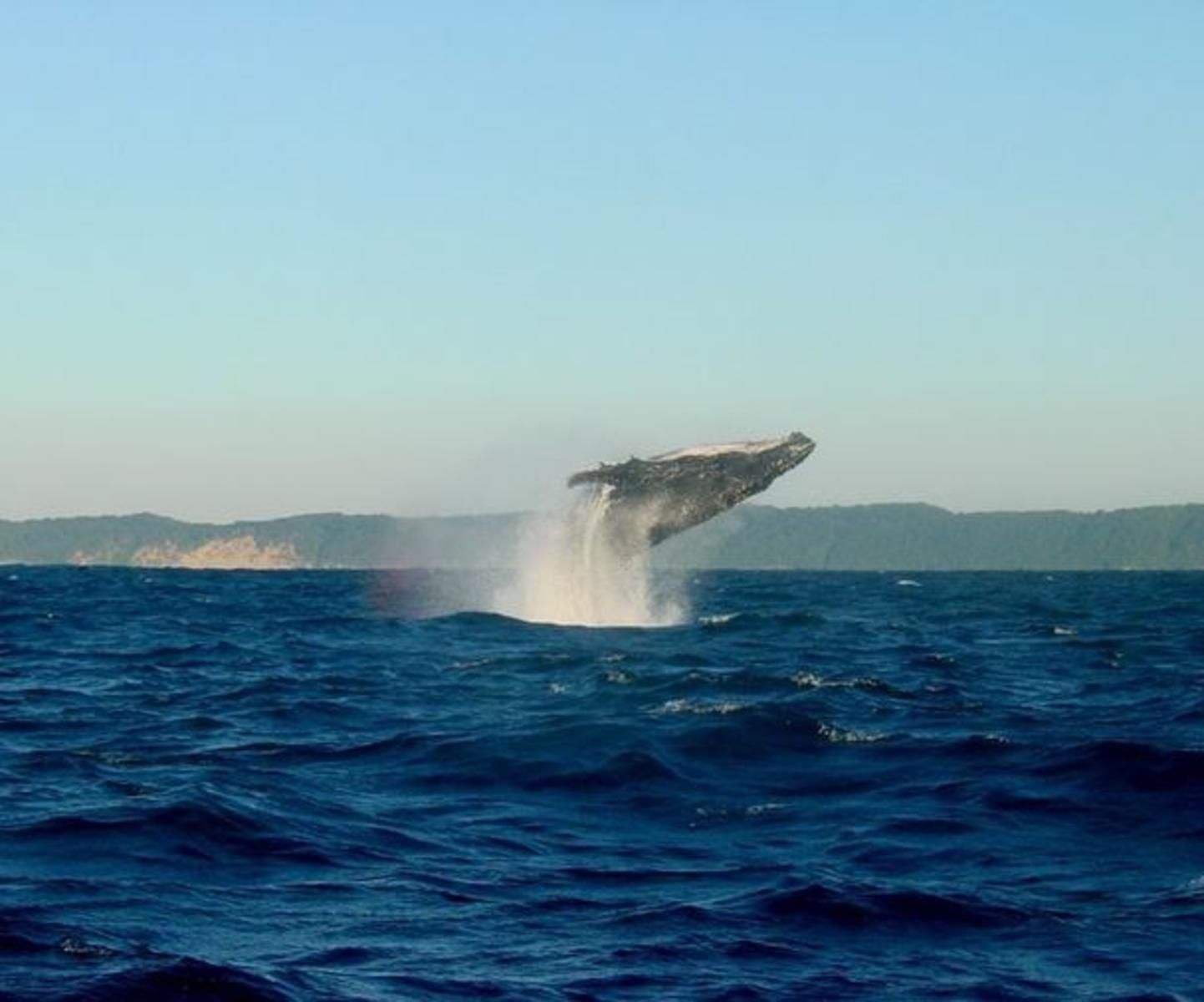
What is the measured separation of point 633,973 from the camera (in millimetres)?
9953

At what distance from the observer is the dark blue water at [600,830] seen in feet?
33.2

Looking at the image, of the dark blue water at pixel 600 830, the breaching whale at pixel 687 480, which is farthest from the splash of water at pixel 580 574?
the dark blue water at pixel 600 830

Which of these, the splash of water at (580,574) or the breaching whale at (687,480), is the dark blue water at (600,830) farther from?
the splash of water at (580,574)

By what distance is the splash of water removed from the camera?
3484cm

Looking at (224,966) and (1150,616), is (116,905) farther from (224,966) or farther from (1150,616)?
(1150,616)

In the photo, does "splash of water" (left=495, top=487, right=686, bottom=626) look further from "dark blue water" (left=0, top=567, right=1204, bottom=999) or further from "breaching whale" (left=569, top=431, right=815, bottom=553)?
"dark blue water" (left=0, top=567, right=1204, bottom=999)

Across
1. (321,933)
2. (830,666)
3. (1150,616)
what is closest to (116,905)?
(321,933)

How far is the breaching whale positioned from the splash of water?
540 mm

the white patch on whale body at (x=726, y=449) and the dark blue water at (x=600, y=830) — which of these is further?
the white patch on whale body at (x=726, y=449)

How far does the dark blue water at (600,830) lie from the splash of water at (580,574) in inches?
213

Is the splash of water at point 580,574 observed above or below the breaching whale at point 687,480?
below

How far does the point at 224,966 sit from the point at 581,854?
4.12 m

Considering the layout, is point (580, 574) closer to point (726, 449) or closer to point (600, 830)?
point (726, 449)

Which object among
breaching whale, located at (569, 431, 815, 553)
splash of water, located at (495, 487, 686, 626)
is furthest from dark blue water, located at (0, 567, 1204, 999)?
splash of water, located at (495, 487, 686, 626)
